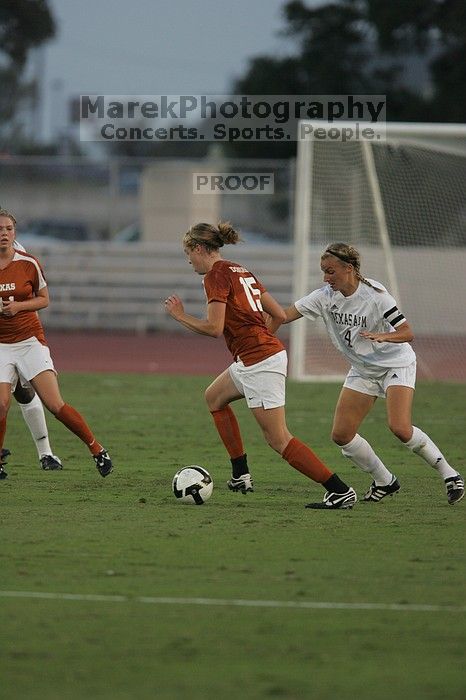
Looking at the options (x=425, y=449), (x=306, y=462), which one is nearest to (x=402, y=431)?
(x=425, y=449)

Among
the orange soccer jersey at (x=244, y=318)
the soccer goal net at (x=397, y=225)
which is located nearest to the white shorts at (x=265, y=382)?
the orange soccer jersey at (x=244, y=318)

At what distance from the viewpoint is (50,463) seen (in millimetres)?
10609

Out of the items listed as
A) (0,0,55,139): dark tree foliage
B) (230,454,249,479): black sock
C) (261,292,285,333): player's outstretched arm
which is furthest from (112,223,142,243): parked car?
(261,292,285,333): player's outstretched arm

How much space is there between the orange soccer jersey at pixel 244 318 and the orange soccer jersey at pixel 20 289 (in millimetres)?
1747

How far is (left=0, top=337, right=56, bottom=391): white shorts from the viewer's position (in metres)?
9.78

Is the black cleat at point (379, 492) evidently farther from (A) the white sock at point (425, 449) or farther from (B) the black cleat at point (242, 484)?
(B) the black cleat at point (242, 484)

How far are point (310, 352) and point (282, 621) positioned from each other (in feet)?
48.1

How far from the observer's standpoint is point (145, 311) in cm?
2838

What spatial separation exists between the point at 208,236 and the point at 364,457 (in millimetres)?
1867

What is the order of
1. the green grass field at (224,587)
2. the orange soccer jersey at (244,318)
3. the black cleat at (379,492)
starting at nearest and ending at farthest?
the green grass field at (224,587) < the orange soccer jersey at (244,318) < the black cleat at (379,492)

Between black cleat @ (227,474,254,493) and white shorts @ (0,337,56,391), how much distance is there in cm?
170

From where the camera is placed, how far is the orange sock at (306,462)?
8.46 m

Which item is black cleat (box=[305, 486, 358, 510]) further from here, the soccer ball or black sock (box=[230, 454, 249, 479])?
black sock (box=[230, 454, 249, 479])

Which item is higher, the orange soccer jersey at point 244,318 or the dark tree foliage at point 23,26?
the dark tree foliage at point 23,26
